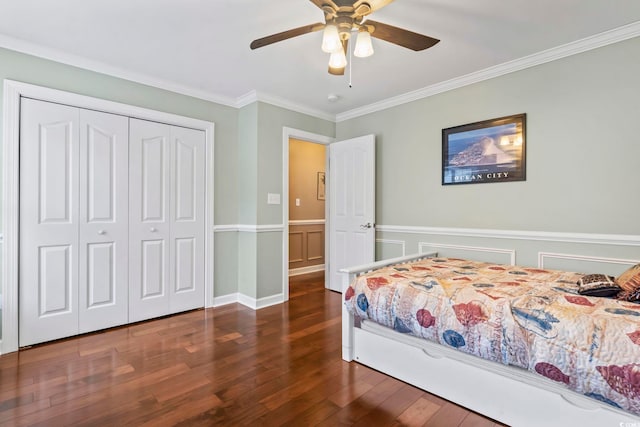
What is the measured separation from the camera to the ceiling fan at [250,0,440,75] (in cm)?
169

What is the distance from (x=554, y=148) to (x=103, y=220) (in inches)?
159

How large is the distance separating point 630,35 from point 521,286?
205 cm

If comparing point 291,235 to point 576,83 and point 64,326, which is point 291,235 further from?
point 576,83

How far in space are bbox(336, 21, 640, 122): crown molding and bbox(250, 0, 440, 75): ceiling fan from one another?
147 centimetres

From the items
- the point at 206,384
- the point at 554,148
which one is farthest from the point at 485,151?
the point at 206,384

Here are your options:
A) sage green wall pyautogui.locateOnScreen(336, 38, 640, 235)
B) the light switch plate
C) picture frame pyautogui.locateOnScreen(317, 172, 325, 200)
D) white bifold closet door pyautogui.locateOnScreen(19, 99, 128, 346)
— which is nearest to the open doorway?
picture frame pyautogui.locateOnScreen(317, 172, 325, 200)

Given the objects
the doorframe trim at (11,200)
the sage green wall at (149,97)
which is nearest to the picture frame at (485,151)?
the sage green wall at (149,97)

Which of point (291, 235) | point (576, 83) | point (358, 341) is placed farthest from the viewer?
point (291, 235)

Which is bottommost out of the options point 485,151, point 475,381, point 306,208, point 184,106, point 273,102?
point 475,381

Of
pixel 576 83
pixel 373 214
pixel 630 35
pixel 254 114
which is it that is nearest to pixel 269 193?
pixel 254 114

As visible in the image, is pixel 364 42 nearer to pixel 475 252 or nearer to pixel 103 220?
pixel 475 252

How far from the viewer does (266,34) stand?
2.38 meters

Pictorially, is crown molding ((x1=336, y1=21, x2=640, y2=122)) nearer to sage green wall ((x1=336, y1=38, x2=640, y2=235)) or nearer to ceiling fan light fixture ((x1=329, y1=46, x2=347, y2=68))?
sage green wall ((x1=336, y1=38, x2=640, y2=235))

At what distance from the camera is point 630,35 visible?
230cm
